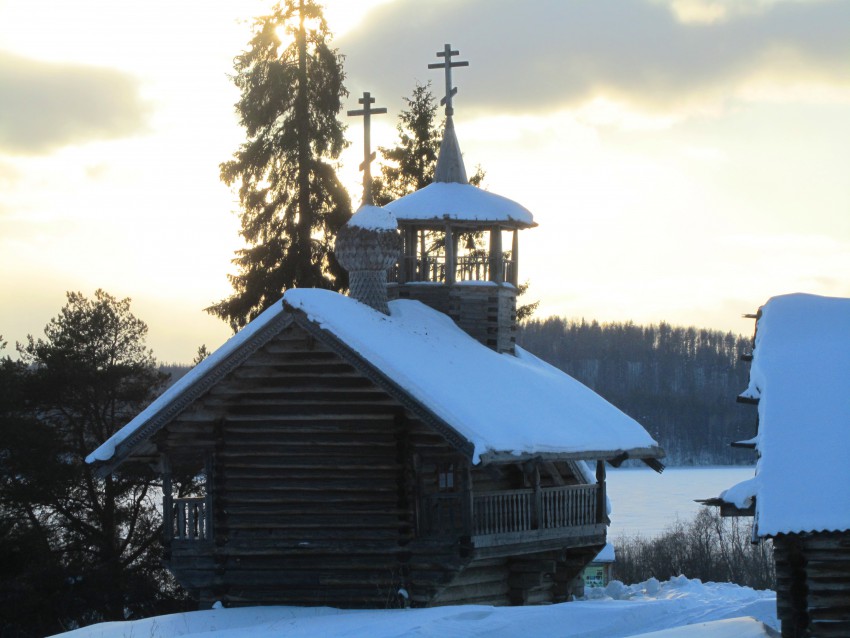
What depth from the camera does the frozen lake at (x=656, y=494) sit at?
8975 cm

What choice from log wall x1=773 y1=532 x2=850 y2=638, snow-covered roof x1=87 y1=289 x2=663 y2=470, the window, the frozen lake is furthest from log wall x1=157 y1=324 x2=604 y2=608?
the frozen lake

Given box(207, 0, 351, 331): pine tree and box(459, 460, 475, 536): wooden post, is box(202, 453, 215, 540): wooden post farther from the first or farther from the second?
box(207, 0, 351, 331): pine tree

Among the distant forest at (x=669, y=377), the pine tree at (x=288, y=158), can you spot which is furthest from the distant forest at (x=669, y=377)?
the pine tree at (x=288, y=158)

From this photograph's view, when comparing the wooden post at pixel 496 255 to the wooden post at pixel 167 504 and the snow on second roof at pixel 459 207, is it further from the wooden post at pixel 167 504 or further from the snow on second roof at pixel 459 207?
the wooden post at pixel 167 504

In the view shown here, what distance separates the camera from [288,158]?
37.1m

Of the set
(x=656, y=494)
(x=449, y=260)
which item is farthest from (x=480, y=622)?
(x=656, y=494)

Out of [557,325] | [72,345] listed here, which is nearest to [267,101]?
[72,345]

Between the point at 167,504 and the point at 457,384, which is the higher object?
the point at 457,384

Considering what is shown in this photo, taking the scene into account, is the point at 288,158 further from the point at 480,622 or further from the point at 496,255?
the point at 480,622

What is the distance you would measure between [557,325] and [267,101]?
11534 centimetres

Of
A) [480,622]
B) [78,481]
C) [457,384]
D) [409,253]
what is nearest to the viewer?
[480,622]

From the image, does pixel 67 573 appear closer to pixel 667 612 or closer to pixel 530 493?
pixel 530 493

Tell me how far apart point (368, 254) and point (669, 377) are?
4858 inches

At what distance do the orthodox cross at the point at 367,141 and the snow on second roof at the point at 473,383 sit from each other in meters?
2.36
